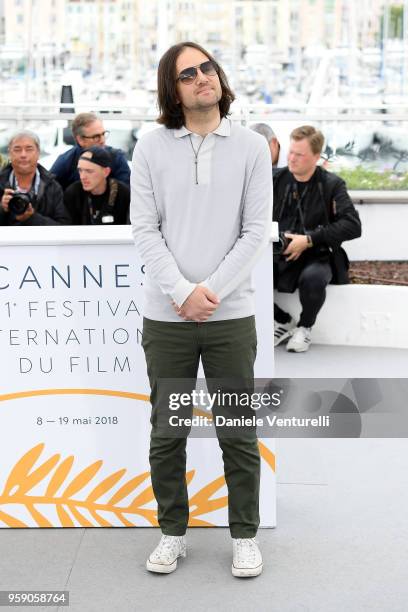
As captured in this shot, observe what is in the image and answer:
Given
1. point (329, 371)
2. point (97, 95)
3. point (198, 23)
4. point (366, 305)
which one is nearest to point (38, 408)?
point (329, 371)

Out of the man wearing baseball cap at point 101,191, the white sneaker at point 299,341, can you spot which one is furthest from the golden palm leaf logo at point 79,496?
the white sneaker at point 299,341

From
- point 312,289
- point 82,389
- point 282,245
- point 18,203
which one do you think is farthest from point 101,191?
point 82,389

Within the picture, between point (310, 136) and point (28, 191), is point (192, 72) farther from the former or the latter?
point (28, 191)

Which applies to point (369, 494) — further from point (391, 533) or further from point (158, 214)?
point (158, 214)

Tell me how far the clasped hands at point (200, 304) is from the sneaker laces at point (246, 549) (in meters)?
0.76

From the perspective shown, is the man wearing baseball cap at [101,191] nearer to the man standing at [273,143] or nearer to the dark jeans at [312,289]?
the dark jeans at [312,289]

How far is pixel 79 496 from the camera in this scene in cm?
342

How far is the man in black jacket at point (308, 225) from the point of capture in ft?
19.2

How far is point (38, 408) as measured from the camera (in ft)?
11.0

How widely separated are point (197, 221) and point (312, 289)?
310 centimetres

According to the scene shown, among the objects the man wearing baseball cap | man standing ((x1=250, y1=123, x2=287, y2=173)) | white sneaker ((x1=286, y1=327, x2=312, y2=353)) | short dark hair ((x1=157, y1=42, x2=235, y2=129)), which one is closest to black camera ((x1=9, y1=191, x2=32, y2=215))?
the man wearing baseball cap

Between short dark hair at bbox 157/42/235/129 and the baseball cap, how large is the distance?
8.53 feet

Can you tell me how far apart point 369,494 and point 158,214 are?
1.48 m

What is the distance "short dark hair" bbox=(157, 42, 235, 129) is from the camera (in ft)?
9.53
